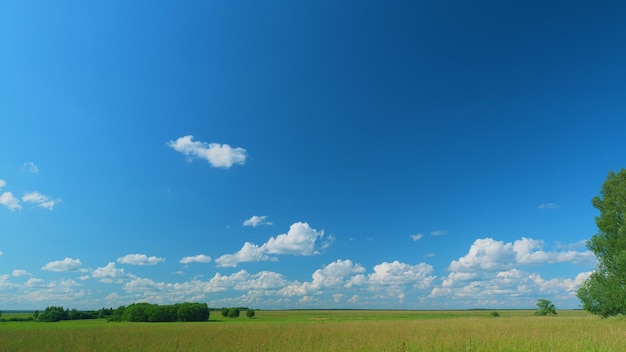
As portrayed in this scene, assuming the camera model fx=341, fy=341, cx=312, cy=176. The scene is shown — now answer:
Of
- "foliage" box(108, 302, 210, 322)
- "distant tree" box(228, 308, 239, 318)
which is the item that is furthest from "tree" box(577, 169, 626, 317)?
"distant tree" box(228, 308, 239, 318)

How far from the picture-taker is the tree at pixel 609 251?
26.2 m

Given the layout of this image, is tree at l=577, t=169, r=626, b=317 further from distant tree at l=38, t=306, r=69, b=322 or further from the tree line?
distant tree at l=38, t=306, r=69, b=322

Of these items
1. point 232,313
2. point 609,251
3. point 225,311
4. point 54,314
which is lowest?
point 232,313

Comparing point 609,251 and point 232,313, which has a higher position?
point 609,251

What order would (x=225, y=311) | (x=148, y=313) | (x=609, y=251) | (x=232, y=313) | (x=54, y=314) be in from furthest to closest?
(x=225, y=311)
(x=232, y=313)
(x=54, y=314)
(x=148, y=313)
(x=609, y=251)

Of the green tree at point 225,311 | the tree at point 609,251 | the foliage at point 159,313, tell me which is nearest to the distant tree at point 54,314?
the foliage at point 159,313

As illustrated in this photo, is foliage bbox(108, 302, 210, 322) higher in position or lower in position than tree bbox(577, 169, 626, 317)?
lower

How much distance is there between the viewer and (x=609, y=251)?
27953 millimetres

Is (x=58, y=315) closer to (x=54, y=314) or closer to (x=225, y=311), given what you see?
(x=54, y=314)

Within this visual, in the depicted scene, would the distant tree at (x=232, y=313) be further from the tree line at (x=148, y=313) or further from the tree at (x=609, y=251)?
the tree at (x=609, y=251)

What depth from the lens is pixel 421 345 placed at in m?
13.8

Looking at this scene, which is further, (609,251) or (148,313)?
(148,313)

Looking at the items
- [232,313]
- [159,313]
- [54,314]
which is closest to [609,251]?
[159,313]

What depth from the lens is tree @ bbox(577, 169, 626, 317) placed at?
26203 mm
